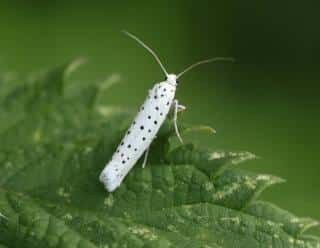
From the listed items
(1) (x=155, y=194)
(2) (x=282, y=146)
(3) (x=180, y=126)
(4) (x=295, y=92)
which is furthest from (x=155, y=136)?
(4) (x=295, y=92)

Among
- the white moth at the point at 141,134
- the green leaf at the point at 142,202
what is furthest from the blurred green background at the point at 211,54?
the green leaf at the point at 142,202

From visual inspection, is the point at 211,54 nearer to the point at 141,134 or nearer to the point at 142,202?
the point at 141,134

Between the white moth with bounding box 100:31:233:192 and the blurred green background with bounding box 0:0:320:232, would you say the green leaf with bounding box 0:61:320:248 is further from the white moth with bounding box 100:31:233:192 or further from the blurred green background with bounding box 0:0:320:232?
the blurred green background with bounding box 0:0:320:232

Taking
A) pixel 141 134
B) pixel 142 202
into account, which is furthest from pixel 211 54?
pixel 142 202

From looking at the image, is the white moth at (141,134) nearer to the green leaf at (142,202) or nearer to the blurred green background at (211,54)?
the green leaf at (142,202)

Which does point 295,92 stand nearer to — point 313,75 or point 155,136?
point 313,75

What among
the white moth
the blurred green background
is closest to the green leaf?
the white moth
